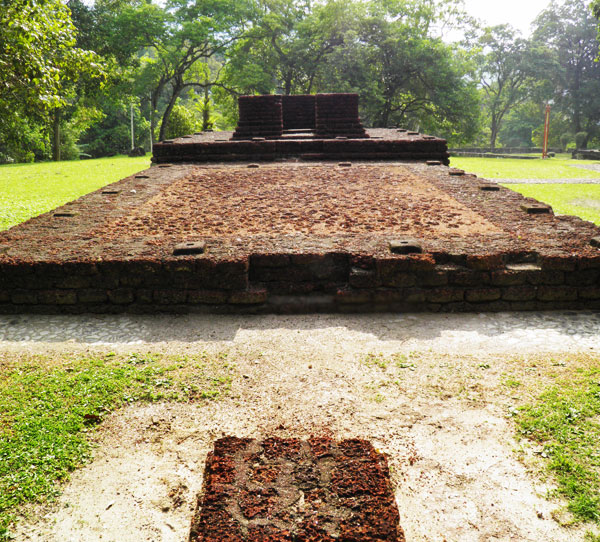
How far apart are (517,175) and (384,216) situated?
390 inches

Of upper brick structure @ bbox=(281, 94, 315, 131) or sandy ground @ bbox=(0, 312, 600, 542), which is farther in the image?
upper brick structure @ bbox=(281, 94, 315, 131)

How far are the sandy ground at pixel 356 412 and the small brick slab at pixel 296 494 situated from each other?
0.37ft

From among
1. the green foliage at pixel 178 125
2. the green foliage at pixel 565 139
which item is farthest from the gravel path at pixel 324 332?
the green foliage at pixel 565 139

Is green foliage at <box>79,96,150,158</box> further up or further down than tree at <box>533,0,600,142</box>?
further down

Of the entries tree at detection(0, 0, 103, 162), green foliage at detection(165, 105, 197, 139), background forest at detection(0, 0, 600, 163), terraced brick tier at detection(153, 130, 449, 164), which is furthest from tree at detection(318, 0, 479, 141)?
tree at detection(0, 0, 103, 162)

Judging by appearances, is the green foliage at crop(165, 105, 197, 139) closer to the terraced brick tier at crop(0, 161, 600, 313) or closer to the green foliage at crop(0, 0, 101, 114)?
the green foliage at crop(0, 0, 101, 114)

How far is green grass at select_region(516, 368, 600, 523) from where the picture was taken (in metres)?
1.76

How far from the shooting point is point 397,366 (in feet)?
8.98

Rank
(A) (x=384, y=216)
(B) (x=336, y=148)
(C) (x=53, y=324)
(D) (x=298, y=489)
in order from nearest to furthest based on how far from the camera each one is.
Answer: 1. (D) (x=298, y=489)
2. (C) (x=53, y=324)
3. (A) (x=384, y=216)
4. (B) (x=336, y=148)

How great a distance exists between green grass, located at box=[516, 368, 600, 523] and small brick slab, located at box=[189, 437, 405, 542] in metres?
0.68

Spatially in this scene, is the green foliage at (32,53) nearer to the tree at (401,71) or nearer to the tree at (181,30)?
the tree at (181,30)

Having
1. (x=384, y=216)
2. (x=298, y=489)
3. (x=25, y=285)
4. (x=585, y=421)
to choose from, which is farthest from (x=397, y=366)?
(x=25, y=285)

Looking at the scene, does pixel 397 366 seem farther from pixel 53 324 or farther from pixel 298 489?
pixel 53 324

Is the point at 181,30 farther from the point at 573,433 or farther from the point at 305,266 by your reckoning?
the point at 573,433
